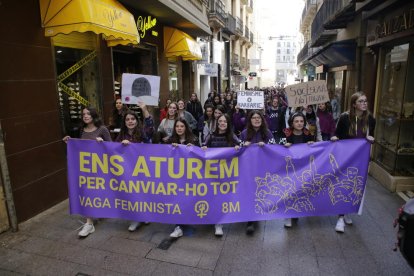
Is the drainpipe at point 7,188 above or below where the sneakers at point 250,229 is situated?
above

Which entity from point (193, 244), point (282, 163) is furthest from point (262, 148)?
point (193, 244)

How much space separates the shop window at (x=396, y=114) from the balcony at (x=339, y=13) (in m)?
3.10

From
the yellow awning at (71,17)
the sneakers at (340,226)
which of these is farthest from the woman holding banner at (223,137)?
the yellow awning at (71,17)

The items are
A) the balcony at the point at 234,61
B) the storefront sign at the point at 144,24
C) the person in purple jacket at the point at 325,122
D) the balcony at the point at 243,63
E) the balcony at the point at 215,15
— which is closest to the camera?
the person in purple jacket at the point at 325,122

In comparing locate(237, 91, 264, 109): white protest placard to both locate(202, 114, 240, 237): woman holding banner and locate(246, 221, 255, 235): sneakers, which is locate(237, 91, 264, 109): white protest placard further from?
locate(246, 221, 255, 235): sneakers

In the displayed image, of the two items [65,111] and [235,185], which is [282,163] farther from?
[65,111]

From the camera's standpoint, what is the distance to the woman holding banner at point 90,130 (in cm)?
467

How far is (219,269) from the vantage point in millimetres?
3805

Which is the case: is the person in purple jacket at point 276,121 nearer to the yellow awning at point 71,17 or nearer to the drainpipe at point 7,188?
the yellow awning at point 71,17

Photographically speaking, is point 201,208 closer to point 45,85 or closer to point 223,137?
point 223,137

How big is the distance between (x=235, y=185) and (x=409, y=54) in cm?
475

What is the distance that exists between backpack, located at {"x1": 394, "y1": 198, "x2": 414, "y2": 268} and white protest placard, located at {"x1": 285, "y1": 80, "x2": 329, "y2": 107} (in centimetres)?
355

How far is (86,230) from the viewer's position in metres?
4.62

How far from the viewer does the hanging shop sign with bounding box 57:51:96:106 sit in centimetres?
637
